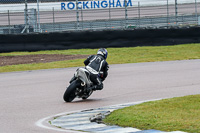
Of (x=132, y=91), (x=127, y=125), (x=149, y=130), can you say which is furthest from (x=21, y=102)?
(x=149, y=130)

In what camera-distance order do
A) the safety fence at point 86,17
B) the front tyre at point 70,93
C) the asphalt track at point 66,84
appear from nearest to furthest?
the asphalt track at point 66,84 < the front tyre at point 70,93 < the safety fence at point 86,17

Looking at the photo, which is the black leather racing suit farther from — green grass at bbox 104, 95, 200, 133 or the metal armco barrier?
the metal armco barrier

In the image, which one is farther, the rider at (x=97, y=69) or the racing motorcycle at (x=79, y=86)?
the rider at (x=97, y=69)

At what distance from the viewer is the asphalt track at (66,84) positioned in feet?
31.4

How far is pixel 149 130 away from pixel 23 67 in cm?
1384

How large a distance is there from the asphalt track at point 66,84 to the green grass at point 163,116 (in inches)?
49.7

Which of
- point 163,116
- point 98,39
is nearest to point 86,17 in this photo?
point 98,39

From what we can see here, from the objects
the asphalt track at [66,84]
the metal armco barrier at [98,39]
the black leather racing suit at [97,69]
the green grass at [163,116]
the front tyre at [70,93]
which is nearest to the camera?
the green grass at [163,116]

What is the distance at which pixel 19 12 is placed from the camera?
82.6 ft

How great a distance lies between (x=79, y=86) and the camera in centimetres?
1132

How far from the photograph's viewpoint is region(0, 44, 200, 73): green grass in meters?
20.6

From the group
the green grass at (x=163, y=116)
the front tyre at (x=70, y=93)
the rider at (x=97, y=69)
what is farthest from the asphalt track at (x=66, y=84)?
the green grass at (x=163, y=116)

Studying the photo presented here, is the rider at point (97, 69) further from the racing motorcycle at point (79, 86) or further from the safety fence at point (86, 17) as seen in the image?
the safety fence at point (86, 17)

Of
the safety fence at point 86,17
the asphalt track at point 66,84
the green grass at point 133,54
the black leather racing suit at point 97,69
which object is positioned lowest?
the asphalt track at point 66,84
